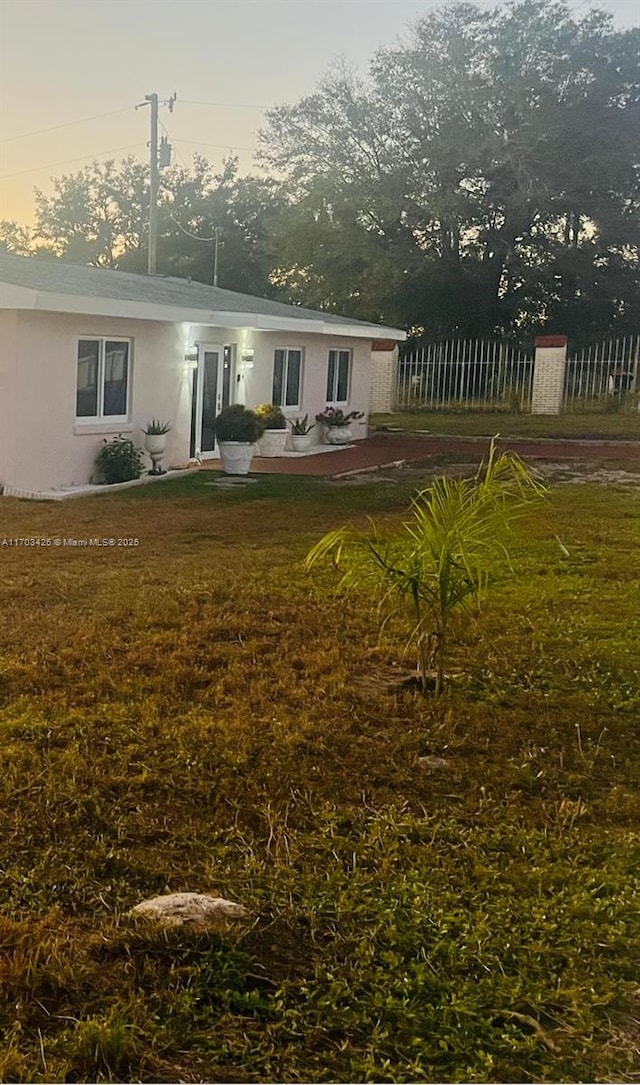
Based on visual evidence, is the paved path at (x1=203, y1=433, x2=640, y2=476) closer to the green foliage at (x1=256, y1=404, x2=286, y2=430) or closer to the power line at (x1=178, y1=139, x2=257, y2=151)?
the power line at (x1=178, y1=139, x2=257, y2=151)

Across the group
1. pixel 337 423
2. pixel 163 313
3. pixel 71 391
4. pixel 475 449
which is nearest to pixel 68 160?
pixel 475 449

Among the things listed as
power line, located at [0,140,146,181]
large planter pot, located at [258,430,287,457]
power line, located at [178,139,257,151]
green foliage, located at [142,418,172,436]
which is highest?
power line, located at [178,139,257,151]

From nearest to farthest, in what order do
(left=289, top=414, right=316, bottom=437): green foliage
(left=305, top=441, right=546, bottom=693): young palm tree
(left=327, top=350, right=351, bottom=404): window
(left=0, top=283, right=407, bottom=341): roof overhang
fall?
1. (left=305, top=441, right=546, bottom=693): young palm tree
2. (left=0, top=283, right=407, bottom=341): roof overhang
3. (left=327, top=350, right=351, bottom=404): window
4. (left=289, top=414, right=316, bottom=437): green foliage

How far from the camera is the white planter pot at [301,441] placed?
24.8 feet

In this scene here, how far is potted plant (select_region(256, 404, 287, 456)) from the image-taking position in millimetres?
6996

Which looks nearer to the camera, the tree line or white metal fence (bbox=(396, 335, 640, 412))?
the tree line

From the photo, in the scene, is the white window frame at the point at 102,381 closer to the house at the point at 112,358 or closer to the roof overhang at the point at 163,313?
the house at the point at 112,358

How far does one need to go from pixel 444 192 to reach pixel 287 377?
4482 mm

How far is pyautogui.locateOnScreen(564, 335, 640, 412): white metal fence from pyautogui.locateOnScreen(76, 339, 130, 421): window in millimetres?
2974

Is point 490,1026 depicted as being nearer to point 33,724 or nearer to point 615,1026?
point 615,1026

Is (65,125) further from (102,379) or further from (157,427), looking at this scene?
(157,427)

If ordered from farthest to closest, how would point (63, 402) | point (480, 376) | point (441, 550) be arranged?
point (63, 402) → point (480, 376) → point (441, 550)

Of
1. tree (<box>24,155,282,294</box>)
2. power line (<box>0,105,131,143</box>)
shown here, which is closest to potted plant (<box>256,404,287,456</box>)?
tree (<box>24,155,282,294</box>)

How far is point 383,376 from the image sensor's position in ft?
18.3
